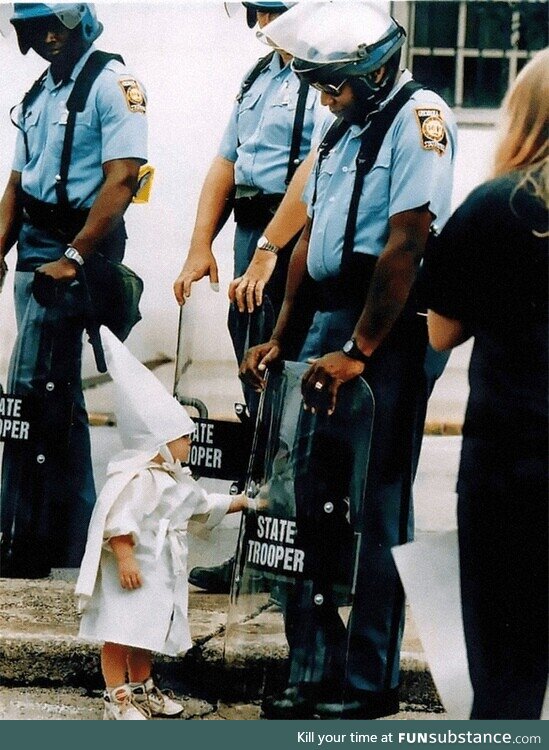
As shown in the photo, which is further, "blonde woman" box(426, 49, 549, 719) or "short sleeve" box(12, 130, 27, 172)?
"short sleeve" box(12, 130, 27, 172)

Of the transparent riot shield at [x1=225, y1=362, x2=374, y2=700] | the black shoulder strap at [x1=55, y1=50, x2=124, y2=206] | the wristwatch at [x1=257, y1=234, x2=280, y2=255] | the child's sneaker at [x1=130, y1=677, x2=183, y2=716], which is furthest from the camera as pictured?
the black shoulder strap at [x1=55, y1=50, x2=124, y2=206]

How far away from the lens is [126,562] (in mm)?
3963

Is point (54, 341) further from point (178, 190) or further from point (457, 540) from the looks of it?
point (457, 540)

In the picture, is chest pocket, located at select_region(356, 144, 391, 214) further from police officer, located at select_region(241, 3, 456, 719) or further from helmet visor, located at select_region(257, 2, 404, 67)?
helmet visor, located at select_region(257, 2, 404, 67)

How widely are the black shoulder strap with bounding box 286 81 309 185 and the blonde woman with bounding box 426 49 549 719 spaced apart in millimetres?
631

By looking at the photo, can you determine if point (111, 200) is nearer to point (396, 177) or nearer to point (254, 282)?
point (254, 282)

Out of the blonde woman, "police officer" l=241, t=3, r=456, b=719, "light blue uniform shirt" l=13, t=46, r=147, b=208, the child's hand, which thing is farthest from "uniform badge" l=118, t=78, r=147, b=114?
the child's hand

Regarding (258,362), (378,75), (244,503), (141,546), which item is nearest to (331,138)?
(378,75)

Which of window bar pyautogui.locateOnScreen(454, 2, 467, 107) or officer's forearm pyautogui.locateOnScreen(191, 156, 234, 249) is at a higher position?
window bar pyautogui.locateOnScreen(454, 2, 467, 107)

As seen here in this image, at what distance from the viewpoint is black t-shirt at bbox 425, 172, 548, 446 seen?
3.67 meters

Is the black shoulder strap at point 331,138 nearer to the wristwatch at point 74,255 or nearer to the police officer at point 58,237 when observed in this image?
the police officer at point 58,237

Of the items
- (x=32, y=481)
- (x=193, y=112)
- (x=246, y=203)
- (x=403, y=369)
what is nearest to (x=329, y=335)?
(x=403, y=369)

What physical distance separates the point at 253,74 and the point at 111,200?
24.8 inches

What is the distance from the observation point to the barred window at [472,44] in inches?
155
